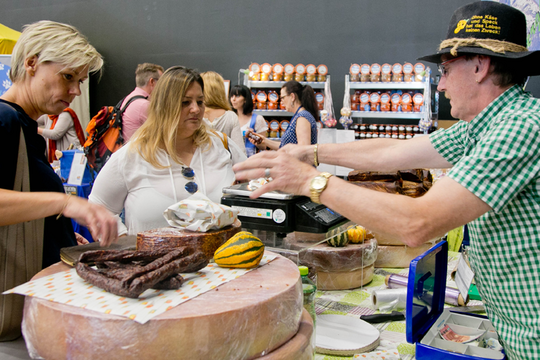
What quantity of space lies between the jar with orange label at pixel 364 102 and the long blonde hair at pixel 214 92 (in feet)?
10.6

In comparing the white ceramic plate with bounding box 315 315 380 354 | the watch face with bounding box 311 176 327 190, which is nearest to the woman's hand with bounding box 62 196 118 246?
the watch face with bounding box 311 176 327 190

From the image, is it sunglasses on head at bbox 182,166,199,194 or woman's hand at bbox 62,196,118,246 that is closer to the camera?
woman's hand at bbox 62,196,118,246

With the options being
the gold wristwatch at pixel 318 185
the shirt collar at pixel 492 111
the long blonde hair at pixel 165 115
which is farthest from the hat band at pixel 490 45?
the long blonde hair at pixel 165 115

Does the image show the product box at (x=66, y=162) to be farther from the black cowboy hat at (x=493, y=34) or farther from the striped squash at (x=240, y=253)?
the black cowboy hat at (x=493, y=34)

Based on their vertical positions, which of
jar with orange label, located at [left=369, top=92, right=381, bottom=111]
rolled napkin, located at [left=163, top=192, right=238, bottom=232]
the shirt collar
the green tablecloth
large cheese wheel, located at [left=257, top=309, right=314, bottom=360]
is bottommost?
the green tablecloth

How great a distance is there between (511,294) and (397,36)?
7.40 metres

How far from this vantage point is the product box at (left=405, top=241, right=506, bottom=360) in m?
1.41

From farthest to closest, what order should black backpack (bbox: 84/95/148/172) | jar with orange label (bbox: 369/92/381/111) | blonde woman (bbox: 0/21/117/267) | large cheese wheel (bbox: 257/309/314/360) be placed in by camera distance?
jar with orange label (bbox: 369/92/381/111)
black backpack (bbox: 84/95/148/172)
blonde woman (bbox: 0/21/117/267)
large cheese wheel (bbox: 257/309/314/360)

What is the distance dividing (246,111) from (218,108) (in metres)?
1.55

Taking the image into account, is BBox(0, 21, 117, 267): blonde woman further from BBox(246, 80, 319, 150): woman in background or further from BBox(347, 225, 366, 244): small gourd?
BBox(246, 80, 319, 150): woman in background

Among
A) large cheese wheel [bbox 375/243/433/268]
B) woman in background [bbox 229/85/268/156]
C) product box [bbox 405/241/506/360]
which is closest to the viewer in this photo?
product box [bbox 405/241/506/360]

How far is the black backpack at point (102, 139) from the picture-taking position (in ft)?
12.1

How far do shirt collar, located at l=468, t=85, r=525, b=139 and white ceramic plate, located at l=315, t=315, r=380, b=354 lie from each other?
2.95 feet

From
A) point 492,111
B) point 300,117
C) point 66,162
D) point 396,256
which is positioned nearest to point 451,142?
point 492,111
